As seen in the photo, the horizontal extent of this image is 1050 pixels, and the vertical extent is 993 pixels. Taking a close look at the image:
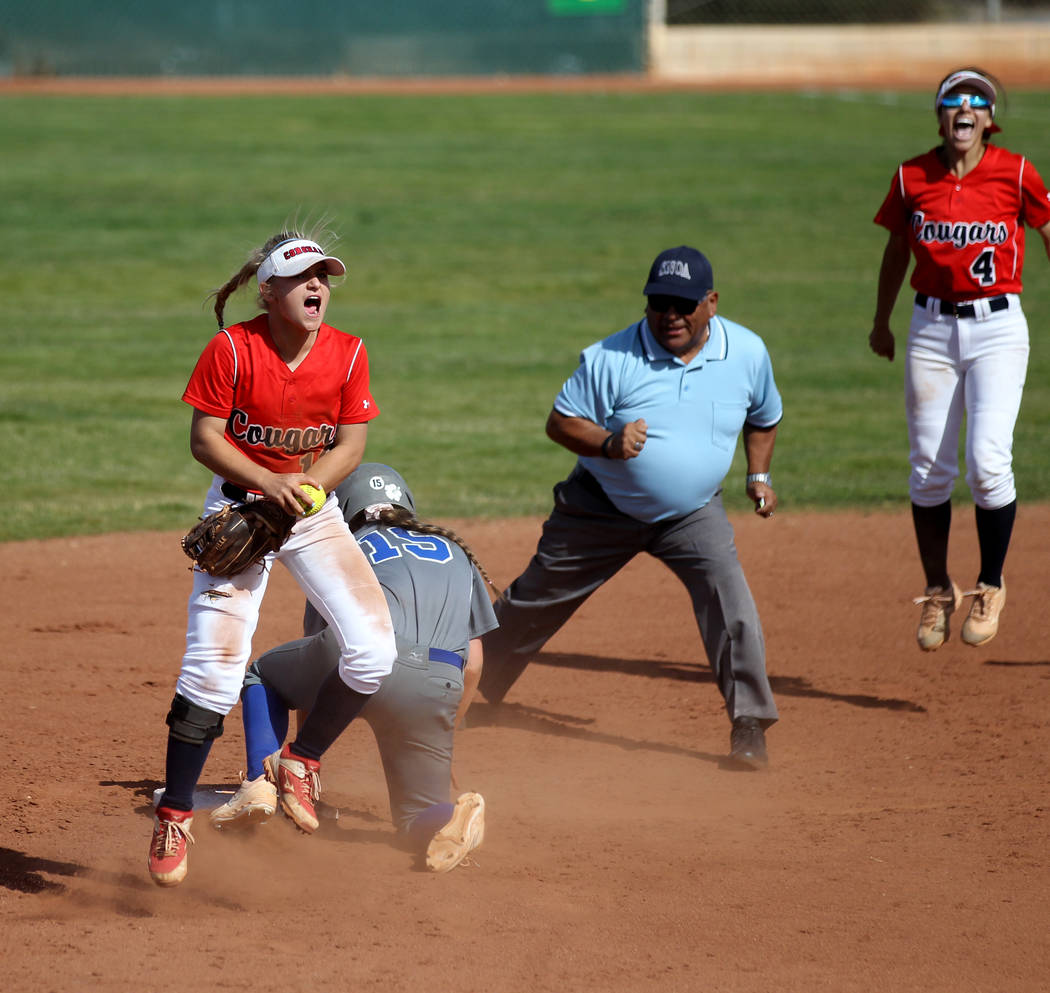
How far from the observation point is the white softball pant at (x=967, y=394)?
5953 millimetres

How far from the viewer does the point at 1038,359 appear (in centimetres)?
1309

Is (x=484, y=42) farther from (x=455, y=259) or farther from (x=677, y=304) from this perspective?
(x=677, y=304)

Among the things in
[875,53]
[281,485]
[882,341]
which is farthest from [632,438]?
[875,53]

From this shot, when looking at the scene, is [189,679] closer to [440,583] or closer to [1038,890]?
[440,583]

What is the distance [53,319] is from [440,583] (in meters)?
10.8

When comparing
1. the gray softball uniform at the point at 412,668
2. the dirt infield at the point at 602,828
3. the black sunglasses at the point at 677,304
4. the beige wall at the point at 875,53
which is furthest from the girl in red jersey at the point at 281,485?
the beige wall at the point at 875,53

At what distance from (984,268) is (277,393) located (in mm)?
3195

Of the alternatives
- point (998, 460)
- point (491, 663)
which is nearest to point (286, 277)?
point (491, 663)

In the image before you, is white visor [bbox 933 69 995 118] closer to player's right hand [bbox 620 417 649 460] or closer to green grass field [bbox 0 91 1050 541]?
player's right hand [bbox 620 417 649 460]

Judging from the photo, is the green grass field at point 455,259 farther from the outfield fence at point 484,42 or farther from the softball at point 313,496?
the softball at point 313,496

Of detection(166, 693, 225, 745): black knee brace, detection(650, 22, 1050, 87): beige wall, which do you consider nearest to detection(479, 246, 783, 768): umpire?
detection(166, 693, 225, 745): black knee brace

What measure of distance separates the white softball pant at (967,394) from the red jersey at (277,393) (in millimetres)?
2707

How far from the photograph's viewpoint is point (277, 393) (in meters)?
4.21

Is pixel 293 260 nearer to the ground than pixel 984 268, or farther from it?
farther from it
